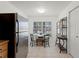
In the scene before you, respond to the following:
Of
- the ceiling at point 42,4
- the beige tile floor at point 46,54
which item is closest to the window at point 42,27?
the ceiling at point 42,4

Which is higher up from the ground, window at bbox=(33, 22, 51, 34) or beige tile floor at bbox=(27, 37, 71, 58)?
window at bbox=(33, 22, 51, 34)

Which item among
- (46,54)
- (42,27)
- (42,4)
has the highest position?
(42,4)

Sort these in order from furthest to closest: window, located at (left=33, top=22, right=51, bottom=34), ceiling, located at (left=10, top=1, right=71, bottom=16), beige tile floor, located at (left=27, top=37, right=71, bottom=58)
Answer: window, located at (left=33, top=22, right=51, bottom=34)
ceiling, located at (left=10, top=1, right=71, bottom=16)
beige tile floor, located at (left=27, top=37, right=71, bottom=58)

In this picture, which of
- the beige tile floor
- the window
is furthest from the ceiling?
the window

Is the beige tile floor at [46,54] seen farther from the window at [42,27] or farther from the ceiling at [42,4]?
the window at [42,27]

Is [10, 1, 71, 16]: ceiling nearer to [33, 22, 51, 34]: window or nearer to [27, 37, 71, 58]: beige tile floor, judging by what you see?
[27, 37, 71, 58]: beige tile floor

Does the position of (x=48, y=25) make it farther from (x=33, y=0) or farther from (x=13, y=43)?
(x=13, y=43)

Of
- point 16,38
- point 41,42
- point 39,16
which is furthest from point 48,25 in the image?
point 16,38

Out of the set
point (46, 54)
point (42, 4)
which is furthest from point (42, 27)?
point (46, 54)

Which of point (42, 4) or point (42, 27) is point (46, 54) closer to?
point (42, 4)

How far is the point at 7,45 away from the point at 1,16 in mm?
780

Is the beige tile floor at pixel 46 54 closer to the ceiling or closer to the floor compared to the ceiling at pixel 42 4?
closer to the floor

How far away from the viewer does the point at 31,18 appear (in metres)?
11.7

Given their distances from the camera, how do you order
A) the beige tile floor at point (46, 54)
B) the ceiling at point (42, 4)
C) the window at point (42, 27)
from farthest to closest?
1. the window at point (42, 27)
2. the ceiling at point (42, 4)
3. the beige tile floor at point (46, 54)
